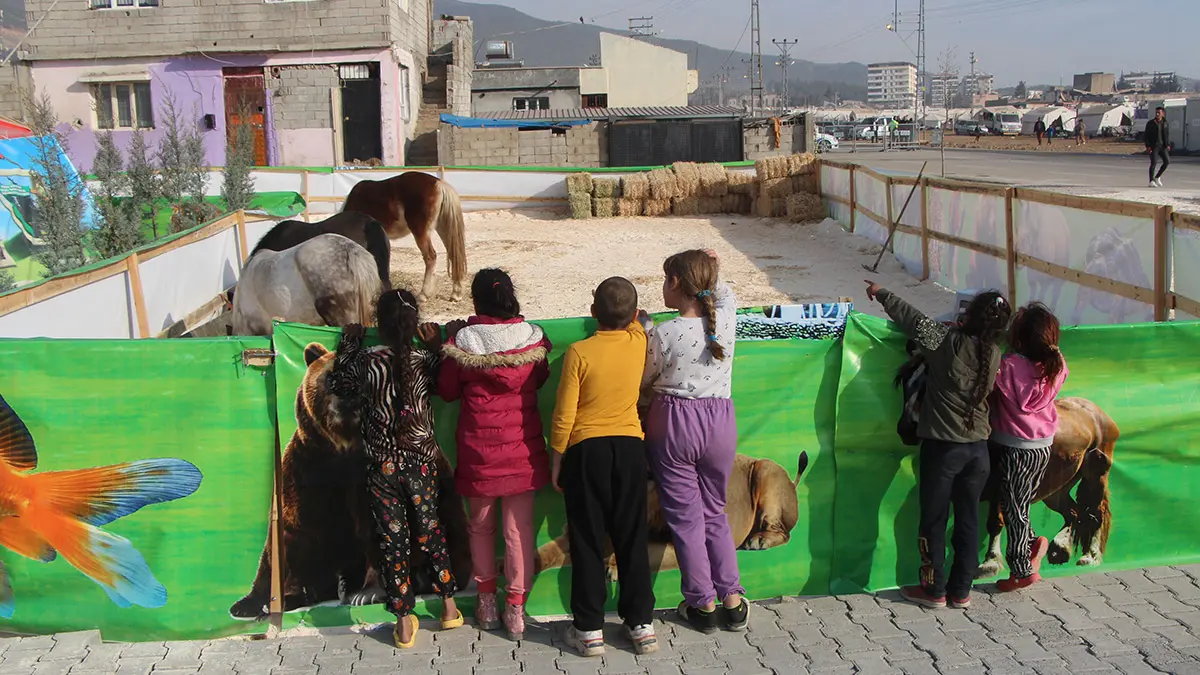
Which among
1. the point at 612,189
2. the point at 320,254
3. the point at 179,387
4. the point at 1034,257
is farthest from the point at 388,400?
the point at 612,189

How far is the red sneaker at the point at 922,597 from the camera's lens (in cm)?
402

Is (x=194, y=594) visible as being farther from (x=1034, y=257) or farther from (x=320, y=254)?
(x=1034, y=257)

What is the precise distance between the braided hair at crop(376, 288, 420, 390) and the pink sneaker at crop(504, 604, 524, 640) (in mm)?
960

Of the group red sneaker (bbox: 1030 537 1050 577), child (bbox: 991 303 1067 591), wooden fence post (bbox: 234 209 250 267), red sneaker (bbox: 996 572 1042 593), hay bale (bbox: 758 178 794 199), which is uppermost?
hay bale (bbox: 758 178 794 199)

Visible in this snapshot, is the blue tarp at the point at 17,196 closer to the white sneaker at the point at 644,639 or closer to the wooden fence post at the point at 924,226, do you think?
the white sneaker at the point at 644,639

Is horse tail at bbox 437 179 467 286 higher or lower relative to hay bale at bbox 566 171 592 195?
lower

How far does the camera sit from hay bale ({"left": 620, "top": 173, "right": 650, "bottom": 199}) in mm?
19922

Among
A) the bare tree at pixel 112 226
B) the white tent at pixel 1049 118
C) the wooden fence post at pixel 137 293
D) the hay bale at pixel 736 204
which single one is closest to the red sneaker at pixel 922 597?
the wooden fence post at pixel 137 293

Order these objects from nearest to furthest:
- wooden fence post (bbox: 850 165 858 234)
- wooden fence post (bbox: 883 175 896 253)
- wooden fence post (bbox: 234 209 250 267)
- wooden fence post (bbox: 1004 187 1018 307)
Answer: wooden fence post (bbox: 1004 187 1018 307)
wooden fence post (bbox: 234 209 250 267)
wooden fence post (bbox: 883 175 896 253)
wooden fence post (bbox: 850 165 858 234)

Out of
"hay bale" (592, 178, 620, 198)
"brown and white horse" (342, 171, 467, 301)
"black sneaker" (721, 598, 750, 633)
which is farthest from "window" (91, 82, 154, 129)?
"black sneaker" (721, 598, 750, 633)

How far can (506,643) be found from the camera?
149 inches

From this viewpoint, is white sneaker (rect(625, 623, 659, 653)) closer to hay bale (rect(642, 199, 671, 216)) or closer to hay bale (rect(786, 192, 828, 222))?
hay bale (rect(786, 192, 828, 222))

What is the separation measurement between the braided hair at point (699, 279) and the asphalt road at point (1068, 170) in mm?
17325

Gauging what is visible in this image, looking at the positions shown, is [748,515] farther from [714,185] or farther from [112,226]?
[714,185]
